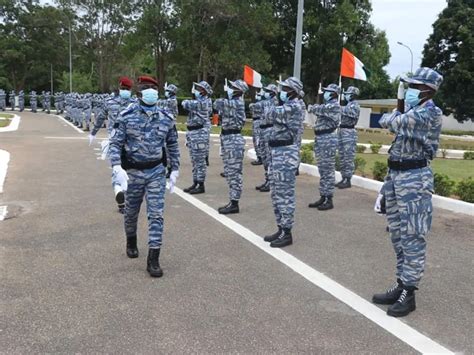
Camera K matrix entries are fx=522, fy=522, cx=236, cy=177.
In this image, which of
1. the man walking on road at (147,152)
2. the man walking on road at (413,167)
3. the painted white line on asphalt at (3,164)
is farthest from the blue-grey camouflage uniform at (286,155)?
the painted white line on asphalt at (3,164)

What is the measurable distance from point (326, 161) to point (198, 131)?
234cm

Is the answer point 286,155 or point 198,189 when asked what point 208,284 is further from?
point 198,189

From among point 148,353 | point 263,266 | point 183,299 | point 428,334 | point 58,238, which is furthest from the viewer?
point 58,238

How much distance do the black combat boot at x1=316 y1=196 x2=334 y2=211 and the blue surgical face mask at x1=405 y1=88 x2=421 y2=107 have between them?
4090mm

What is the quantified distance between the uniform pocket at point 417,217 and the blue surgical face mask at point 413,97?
0.76m

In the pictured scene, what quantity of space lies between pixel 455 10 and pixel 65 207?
34.6 m

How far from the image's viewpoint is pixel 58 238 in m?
6.12

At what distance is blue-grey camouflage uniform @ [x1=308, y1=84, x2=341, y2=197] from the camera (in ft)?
26.9

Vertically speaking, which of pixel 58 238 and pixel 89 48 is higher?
A: pixel 89 48

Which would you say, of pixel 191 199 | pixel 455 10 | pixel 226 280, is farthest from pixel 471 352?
pixel 455 10

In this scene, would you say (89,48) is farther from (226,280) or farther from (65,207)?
(226,280)

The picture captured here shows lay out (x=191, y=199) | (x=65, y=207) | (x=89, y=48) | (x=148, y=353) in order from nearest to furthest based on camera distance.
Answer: (x=148, y=353) → (x=65, y=207) → (x=191, y=199) → (x=89, y=48)

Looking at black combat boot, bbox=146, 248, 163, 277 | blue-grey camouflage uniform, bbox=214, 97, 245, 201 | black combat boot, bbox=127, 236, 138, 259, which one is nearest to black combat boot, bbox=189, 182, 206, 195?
blue-grey camouflage uniform, bbox=214, 97, 245, 201

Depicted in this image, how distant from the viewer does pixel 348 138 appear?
1022cm
